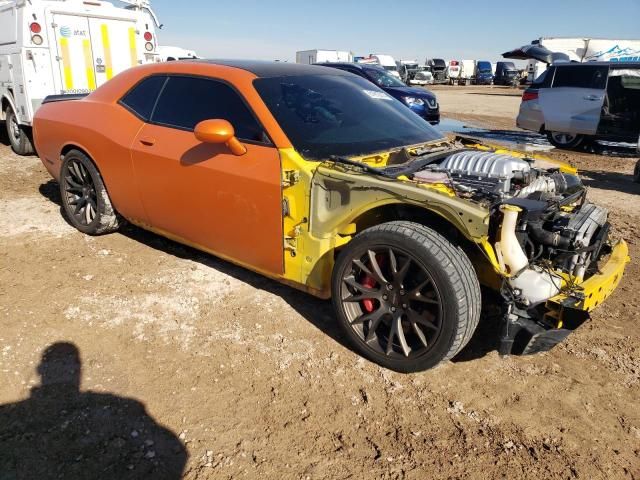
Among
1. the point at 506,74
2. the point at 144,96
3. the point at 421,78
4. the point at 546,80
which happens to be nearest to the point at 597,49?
the point at 546,80

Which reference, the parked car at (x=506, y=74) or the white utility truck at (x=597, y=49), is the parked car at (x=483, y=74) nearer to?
the parked car at (x=506, y=74)

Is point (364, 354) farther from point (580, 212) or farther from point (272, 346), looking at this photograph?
point (580, 212)

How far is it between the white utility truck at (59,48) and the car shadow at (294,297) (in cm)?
431

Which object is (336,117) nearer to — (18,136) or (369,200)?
(369,200)

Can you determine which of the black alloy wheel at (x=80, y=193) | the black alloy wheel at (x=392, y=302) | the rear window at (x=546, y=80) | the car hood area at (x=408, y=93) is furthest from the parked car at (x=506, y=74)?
the black alloy wheel at (x=392, y=302)

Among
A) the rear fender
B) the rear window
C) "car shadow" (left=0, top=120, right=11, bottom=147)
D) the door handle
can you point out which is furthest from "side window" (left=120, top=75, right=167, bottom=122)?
the rear window

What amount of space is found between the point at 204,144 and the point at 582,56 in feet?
77.8

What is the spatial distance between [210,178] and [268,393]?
1467 millimetres

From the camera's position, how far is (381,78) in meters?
13.5

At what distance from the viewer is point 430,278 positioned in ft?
8.68

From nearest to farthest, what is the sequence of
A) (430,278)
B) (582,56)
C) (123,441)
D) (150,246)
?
(123,441) → (430,278) → (150,246) → (582,56)

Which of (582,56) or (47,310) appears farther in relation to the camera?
(582,56)

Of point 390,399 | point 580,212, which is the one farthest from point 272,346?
point 580,212

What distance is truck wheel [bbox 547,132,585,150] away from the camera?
1102 cm
